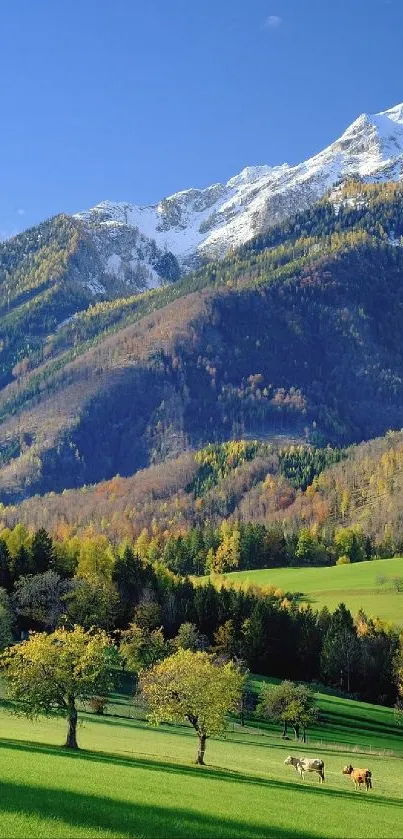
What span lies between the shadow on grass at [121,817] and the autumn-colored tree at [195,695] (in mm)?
33381

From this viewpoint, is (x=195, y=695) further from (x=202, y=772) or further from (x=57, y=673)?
(x=202, y=772)

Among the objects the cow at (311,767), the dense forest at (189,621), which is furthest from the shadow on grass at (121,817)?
the dense forest at (189,621)

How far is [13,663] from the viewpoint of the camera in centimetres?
7331

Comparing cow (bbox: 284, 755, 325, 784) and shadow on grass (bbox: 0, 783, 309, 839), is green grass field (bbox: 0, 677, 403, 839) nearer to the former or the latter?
shadow on grass (bbox: 0, 783, 309, 839)

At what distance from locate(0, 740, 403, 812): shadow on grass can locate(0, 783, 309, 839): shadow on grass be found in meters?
14.8

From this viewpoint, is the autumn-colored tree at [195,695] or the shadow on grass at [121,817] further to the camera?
the autumn-colored tree at [195,695]

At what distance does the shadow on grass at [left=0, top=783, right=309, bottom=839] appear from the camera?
33719 mm

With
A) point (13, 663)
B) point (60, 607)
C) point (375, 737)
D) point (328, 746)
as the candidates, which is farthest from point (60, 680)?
point (60, 607)

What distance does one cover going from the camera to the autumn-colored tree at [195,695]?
72.4m

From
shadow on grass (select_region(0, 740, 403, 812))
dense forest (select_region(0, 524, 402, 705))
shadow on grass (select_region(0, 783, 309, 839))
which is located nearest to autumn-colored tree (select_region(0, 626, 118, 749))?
shadow on grass (select_region(0, 740, 403, 812))

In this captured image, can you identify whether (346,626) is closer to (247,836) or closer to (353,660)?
(353,660)

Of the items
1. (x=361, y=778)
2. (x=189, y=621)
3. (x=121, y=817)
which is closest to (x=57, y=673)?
(x=361, y=778)

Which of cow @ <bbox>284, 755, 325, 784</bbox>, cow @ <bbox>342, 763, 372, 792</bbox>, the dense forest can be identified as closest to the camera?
cow @ <bbox>342, 763, 372, 792</bbox>

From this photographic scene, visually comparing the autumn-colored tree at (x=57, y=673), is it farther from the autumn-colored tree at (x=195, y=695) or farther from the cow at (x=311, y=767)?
the cow at (x=311, y=767)
